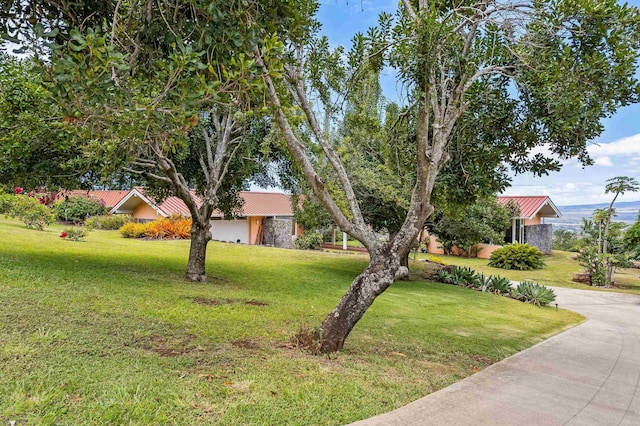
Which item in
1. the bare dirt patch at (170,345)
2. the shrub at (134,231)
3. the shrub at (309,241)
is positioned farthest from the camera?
the shrub at (309,241)

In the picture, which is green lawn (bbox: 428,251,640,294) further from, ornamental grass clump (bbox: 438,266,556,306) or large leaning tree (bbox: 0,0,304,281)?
large leaning tree (bbox: 0,0,304,281)

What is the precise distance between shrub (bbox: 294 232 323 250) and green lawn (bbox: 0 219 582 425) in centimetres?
1551

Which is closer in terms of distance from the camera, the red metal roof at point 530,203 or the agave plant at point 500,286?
the agave plant at point 500,286

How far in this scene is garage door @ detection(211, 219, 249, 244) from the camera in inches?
1036

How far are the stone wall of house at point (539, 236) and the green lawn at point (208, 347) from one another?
20.8 m

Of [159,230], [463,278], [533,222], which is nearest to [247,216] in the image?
[159,230]

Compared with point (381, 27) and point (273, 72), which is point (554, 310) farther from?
point (273, 72)

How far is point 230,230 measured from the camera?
2725 cm

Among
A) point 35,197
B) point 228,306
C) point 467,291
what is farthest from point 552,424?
point 35,197

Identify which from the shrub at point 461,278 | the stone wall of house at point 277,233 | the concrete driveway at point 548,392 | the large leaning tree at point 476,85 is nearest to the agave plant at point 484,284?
the shrub at point 461,278

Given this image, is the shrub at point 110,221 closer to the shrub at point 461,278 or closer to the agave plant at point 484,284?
the shrub at point 461,278

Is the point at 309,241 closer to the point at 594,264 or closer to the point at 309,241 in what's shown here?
the point at 309,241

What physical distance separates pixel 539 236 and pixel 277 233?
19.8m

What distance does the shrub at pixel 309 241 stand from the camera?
2753cm
